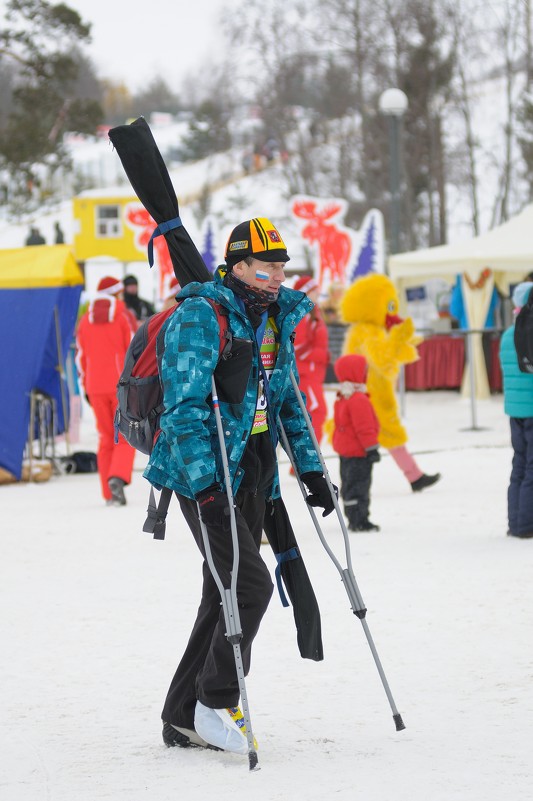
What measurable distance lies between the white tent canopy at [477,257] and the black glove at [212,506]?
Answer: 14.4 meters

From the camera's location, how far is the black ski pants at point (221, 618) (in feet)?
13.8

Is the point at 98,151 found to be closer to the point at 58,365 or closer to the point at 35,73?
the point at 35,73

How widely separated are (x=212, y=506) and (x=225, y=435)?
0.94 feet

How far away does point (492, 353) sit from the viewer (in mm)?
20891

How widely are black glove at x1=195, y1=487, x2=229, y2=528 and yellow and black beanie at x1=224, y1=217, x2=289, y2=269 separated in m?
0.74

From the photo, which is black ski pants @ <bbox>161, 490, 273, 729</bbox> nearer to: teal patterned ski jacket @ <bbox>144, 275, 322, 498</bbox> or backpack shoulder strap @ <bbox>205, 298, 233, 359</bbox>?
teal patterned ski jacket @ <bbox>144, 275, 322, 498</bbox>

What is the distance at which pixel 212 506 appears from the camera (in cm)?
402

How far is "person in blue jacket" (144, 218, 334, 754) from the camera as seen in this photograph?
13.3ft

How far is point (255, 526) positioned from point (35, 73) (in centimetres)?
3475

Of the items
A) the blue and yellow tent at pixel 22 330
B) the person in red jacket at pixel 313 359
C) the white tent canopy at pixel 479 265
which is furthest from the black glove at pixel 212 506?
the white tent canopy at pixel 479 265

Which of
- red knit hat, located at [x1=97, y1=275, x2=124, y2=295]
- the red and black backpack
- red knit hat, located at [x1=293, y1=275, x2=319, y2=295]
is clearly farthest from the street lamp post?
the red and black backpack

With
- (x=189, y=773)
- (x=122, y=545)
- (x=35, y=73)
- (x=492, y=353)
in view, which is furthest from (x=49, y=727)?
(x=35, y=73)

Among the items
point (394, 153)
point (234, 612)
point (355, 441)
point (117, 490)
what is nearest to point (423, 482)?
point (355, 441)

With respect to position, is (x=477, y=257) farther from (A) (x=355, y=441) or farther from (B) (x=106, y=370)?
(A) (x=355, y=441)
